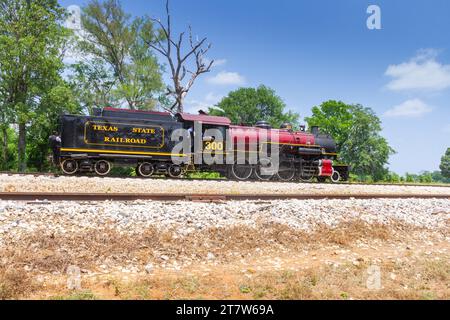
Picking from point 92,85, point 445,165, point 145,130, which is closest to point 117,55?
point 92,85

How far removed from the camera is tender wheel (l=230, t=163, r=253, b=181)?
665 inches

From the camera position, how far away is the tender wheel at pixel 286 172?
18125mm

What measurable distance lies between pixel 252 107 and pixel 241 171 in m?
34.4

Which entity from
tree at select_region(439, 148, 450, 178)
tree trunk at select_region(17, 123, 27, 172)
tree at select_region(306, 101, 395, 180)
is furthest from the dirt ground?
tree at select_region(439, 148, 450, 178)

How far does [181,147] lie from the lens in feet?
51.0

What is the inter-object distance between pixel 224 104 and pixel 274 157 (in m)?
35.1

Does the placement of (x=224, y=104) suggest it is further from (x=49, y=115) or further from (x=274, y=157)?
(x=274, y=157)

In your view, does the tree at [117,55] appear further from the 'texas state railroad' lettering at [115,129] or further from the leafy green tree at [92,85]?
the 'texas state railroad' lettering at [115,129]

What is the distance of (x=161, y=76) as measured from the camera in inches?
1286

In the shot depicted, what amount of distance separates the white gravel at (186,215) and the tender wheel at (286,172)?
8624 millimetres

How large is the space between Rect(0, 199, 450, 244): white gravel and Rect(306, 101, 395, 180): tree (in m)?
37.3

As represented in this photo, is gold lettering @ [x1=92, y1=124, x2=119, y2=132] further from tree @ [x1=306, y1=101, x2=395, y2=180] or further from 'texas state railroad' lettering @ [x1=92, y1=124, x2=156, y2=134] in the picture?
tree @ [x1=306, y1=101, x2=395, y2=180]

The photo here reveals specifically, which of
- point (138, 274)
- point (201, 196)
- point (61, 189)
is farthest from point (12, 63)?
point (138, 274)

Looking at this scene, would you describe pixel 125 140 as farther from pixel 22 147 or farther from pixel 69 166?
pixel 22 147
